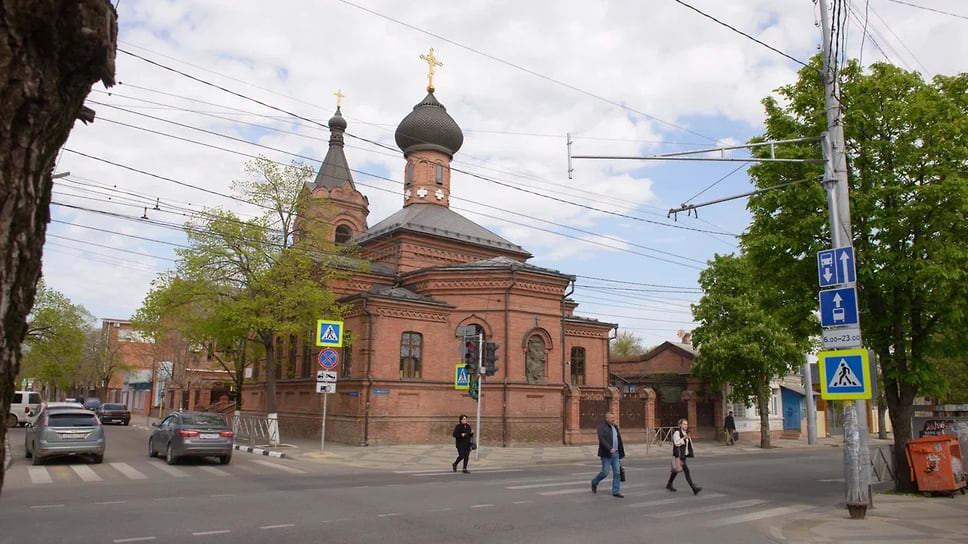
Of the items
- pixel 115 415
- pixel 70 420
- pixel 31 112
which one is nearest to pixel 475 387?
pixel 70 420

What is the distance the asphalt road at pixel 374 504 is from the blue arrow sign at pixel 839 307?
3.55 m

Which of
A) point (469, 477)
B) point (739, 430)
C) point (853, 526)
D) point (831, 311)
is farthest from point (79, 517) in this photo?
point (739, 430)

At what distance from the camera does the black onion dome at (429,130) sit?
1501 inches

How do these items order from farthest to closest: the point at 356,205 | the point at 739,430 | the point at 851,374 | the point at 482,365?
1. the point at 356,205
2. the point at 739,430
3. the point at 482,365
4. the point at 851,374

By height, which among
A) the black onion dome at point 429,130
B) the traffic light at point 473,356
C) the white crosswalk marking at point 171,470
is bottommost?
the white crosswalk marking at point 171,470

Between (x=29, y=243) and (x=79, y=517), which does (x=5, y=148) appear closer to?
(x=29, y=243)

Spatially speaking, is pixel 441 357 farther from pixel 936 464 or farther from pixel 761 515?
pixel 936 464

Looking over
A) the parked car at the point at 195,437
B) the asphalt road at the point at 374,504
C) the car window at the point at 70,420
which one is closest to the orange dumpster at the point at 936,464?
the asphalt road at the point at 374,504

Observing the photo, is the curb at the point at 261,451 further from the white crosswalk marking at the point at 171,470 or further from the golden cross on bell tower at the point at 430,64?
the golden cross on bell tower at the point at 430,64

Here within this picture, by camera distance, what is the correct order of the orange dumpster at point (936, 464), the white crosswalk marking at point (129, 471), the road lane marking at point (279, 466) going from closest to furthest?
the orange dumpster at point (936, 464)
the white crosswalk marking at point (129, 471)
the road lane marking at point (279, 466)

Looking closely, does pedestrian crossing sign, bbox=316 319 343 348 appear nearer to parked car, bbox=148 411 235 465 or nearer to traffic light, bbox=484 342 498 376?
parked car, bbox=148 411 235 465

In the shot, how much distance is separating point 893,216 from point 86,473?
19.0 meters

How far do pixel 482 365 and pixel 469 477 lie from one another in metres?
4.89

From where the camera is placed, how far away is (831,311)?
11664mm
